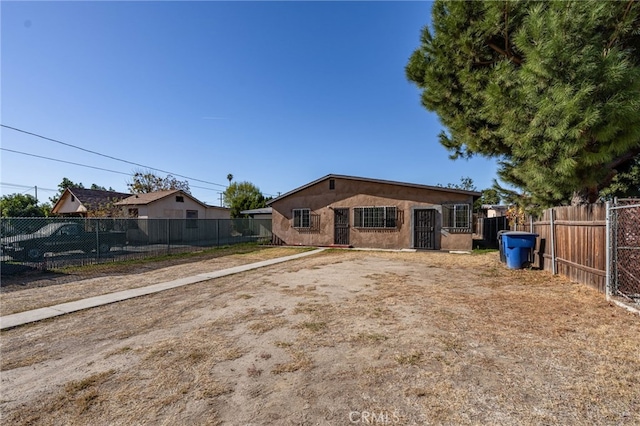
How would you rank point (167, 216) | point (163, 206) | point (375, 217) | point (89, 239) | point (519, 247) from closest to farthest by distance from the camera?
point (519, 247) < point (89, 239) < point (375, 217) < point (163, 206) < point (167, 216)

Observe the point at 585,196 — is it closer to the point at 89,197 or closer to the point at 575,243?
the point at 575,243

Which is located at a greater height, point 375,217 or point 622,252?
point 375,217

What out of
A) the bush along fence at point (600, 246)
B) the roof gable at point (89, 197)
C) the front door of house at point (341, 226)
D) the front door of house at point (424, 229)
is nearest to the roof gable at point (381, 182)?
the front door of house at point (424, 229)

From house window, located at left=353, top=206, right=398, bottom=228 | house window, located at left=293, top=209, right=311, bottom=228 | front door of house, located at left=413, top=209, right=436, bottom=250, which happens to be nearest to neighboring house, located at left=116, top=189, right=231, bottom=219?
house window, located at left=293, top=209, right=311, bottom=228

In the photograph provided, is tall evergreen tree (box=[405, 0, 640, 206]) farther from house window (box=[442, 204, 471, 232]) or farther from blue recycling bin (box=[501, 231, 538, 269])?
house window (box=[442, 204, 471, 232])

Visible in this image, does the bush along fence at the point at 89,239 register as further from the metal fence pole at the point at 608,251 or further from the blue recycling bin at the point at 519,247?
the metal fence pole at the point at 608,251

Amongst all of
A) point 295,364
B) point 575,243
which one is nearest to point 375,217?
point 575,243

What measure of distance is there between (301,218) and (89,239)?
10499 millimetres

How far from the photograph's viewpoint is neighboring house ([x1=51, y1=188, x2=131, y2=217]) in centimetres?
2216

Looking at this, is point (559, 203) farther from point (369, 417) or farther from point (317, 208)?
point (317, 208)

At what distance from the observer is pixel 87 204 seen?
23047mm

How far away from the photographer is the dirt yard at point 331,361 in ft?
8.66

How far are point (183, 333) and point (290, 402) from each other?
2.38m

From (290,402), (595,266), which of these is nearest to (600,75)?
(595,266)
